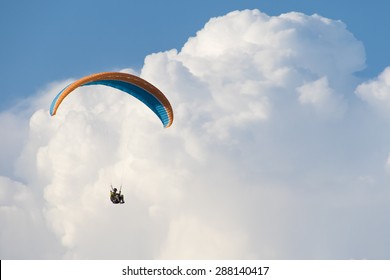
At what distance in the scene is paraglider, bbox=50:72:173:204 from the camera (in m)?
92.9

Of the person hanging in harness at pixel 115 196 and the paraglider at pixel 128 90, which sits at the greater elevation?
the paraglider at pixel 128 90

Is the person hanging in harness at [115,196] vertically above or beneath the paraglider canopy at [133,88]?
beneath

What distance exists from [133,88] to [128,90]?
903 mm

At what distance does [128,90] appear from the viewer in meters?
99.1

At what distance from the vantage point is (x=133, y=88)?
98.3m

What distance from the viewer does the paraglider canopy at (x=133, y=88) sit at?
93.0 m

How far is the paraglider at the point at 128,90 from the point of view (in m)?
92.9

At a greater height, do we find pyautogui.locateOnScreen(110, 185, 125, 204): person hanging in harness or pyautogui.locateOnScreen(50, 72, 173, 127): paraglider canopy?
pyautogui.locateOnScreen(50, 72, 173, 127): paraglider canopy

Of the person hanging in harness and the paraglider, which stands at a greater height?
the paraglider

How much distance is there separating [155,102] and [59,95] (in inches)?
374

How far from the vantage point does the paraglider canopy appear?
305 feet
